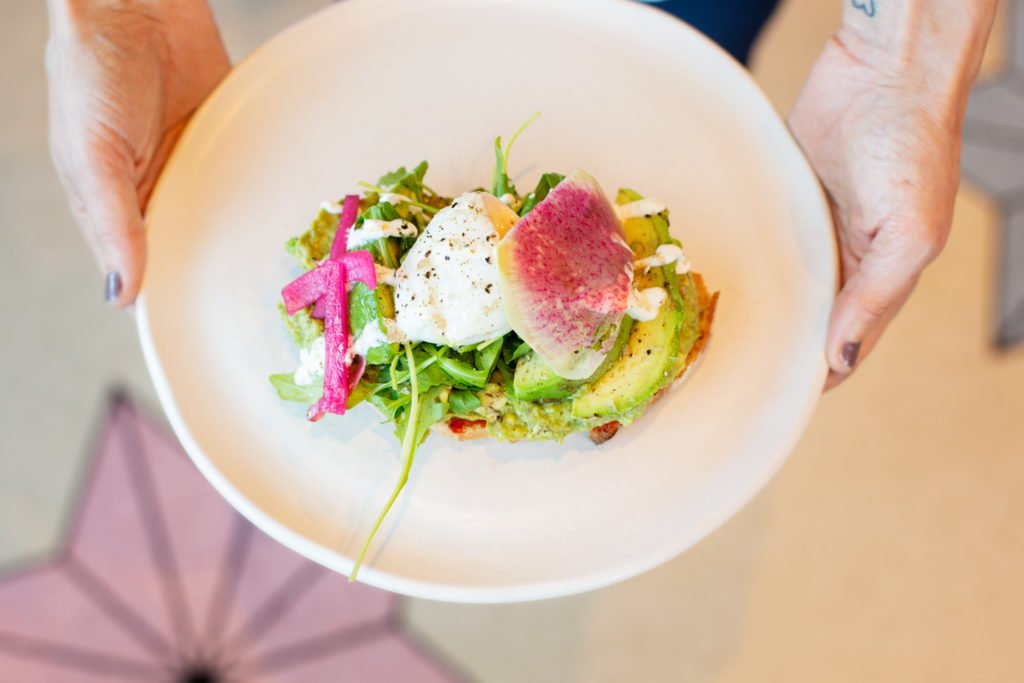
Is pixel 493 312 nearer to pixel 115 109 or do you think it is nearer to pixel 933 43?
pixel 115 109

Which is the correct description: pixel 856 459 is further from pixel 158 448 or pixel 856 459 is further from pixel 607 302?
pixel 158 448

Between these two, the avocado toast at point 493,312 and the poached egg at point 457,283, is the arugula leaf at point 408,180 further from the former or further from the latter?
the poached egg at point 457,283

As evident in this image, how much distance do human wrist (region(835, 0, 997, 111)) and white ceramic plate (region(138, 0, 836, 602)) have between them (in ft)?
1.09

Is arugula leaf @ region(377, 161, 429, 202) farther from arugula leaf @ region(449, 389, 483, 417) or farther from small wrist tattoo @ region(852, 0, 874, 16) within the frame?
small wrist tattoo @ region(852, 0, 874, 16)

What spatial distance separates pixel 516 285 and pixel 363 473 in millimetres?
678

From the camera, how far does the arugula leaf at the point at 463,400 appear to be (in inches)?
78.2

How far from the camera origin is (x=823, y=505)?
10.9 ft

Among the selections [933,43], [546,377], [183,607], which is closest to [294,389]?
[546,377]

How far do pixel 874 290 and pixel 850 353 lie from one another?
165 millimetres

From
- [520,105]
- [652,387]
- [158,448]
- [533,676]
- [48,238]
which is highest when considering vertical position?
[520,105]

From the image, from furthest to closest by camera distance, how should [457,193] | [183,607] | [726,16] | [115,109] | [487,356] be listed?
[183,607] → [726,16] → [457,193] → [115,109] → [487,356]

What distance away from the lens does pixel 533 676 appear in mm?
3236

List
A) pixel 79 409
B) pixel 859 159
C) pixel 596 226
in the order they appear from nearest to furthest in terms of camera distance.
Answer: pixel 596 226, pixel 859 159, pixel 79 409

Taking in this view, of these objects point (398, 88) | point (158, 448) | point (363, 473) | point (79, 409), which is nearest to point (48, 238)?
point (79, 409)
